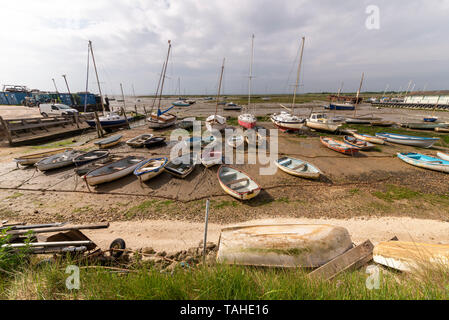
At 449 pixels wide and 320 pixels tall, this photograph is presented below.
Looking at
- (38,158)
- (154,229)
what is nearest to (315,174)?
(154,229)

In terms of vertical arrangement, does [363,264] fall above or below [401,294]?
below

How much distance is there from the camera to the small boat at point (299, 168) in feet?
40.9

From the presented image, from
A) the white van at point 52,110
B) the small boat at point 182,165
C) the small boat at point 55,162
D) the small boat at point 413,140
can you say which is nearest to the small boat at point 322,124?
the small boat at point 413,140

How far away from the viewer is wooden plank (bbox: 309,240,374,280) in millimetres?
4672

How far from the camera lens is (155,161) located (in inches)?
575

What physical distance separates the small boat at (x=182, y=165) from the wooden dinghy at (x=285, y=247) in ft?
27.1

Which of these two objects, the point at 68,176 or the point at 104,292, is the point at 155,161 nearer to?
the point at 68,176

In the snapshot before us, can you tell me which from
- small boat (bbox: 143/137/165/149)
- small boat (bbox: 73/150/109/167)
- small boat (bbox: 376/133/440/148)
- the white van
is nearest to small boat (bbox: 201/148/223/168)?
small boat (bbox: 143/137/165/149)

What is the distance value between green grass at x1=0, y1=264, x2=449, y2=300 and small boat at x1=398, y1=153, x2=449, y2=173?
632 inches

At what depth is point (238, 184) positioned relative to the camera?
38.1 feet

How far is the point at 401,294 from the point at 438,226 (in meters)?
9.24

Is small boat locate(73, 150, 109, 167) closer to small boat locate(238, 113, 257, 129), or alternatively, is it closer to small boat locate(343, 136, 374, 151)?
small boat locate(238, 113, 257, 129)

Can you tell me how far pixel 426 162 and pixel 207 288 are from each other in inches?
834
